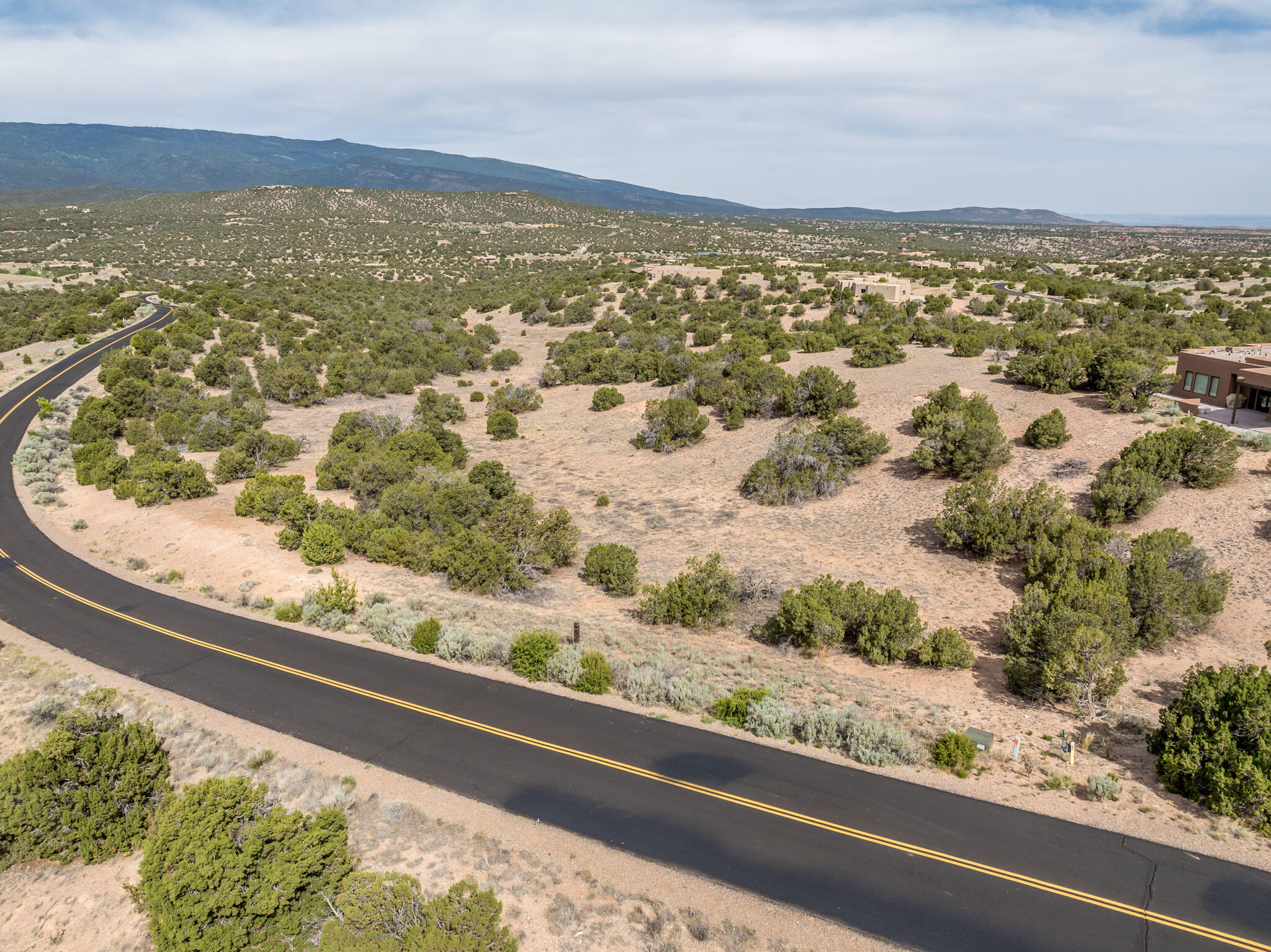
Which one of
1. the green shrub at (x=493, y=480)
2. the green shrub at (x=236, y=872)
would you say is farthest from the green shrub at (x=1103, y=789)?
the green shrub at (x=493, y=480)

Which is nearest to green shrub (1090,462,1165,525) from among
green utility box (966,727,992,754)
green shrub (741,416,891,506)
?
green shrub (741,416,891,506)

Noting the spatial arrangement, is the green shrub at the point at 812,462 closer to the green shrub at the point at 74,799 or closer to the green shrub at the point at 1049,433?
the green shrub at the point at 1049,433

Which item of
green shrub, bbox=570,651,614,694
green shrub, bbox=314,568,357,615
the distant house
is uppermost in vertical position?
the distant house

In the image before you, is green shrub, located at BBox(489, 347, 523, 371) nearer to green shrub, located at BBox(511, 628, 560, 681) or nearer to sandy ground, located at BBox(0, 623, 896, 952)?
green shrub, located at BBox(511, 628, 560, 681)

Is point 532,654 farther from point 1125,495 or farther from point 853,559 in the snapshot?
point 1125,495

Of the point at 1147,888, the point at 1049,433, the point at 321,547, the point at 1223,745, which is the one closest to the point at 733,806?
the point at 1147,888

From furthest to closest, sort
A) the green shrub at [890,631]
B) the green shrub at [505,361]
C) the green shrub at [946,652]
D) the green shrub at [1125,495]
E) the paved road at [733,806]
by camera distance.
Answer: the green shrub at [505,361]
the green shrub at [1125,495]
the green shrub at [890,631]
the green shrub at [946,652]
the paved road at [733,806]

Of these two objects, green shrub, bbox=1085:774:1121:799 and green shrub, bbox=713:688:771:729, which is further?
green shrub, bbox=713:688:771:729
